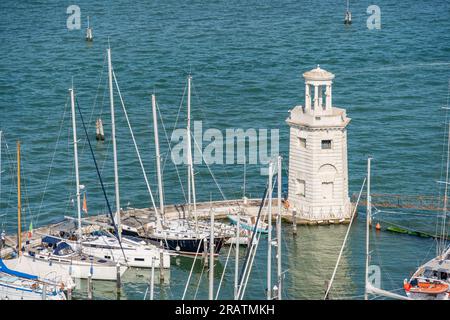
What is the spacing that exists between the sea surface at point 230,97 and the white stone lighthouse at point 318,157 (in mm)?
1506

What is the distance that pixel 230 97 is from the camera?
13725cm

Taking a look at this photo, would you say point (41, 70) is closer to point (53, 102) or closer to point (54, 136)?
point (53, 102)

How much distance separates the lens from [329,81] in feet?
312

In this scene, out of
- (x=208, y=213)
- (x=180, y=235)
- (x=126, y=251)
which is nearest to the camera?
(x=126, y=251)

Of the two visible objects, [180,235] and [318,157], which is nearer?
[180,235]

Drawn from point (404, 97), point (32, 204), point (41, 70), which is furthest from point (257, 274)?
point (41, 70)

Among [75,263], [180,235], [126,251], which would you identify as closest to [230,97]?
[180,235]

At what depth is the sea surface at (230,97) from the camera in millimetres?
91438

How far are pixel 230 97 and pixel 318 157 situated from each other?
42.8 meters
